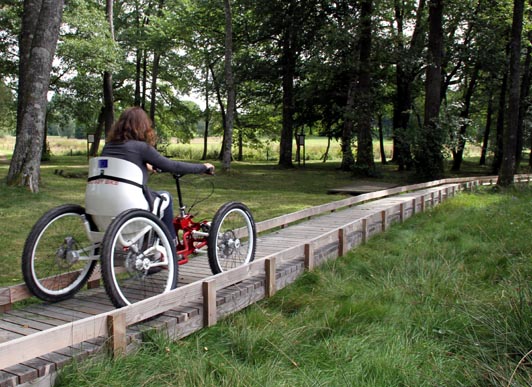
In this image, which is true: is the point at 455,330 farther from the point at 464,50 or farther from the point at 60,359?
the point at 464,50

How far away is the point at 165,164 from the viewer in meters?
3.89

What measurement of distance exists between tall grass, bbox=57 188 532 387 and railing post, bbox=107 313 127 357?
0.07 metres

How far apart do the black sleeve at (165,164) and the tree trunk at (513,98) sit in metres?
12.5

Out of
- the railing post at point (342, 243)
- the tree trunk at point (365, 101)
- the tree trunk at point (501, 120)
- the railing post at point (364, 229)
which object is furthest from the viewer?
the tree trunk at point (501, 120)

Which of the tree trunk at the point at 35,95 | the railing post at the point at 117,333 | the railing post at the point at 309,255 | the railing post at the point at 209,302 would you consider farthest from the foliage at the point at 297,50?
the railing post at the point at 117,333

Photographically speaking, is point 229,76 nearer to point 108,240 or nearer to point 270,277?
point 270,277

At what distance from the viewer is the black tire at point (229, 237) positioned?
14.4ft

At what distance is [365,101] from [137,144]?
16906 mm

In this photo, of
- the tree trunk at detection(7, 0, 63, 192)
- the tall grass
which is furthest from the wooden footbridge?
the tree trunk at detection(7, 0, 63, 192)

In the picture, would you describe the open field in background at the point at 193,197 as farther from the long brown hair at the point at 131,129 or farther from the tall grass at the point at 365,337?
the tall grass at the point at 365,337

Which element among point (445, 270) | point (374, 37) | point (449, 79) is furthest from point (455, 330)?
point (449, 79)

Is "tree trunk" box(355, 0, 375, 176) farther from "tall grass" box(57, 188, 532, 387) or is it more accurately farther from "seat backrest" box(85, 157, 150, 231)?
"seat backrest" box(85, 157, 150, 231)

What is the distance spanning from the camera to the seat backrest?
3.65m

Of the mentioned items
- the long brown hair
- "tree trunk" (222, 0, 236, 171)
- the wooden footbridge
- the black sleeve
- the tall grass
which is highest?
"tree trunk" (222, 0, 236, 171)
